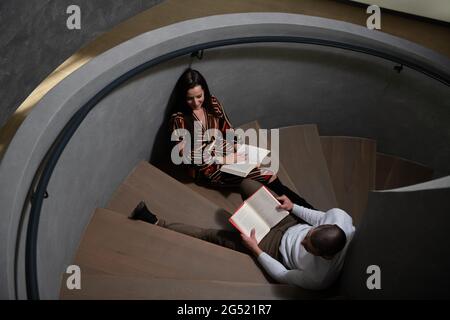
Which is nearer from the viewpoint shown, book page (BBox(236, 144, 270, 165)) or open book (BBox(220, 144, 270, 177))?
open book (BBox(220, 144, 270, 177))

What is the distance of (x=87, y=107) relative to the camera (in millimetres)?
3350

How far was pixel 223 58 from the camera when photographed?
→ 4.38 m

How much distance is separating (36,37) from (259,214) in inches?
82.3

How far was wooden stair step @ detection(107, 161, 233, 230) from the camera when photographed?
425 centimetres

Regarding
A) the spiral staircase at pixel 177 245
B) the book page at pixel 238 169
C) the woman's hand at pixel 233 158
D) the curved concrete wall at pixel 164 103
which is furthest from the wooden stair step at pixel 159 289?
the woman's hand at pixel 233 158

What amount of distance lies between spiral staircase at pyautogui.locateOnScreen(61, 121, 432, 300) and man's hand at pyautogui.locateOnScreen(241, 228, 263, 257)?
0.29ft

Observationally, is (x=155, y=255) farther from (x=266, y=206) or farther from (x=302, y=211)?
(x=302, y=211)

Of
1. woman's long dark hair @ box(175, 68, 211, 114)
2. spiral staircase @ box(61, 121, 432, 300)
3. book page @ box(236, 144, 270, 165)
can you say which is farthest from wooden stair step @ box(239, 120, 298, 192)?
woman's long dark hair @ box(175, 68, 211, 114)

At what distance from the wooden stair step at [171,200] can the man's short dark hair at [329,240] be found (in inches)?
43.1

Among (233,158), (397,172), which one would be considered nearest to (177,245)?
(233,158)

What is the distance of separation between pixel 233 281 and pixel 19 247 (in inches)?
60.2

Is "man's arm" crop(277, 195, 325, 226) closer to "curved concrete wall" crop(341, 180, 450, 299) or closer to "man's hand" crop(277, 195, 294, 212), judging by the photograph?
"man's hand" crop(277, 195, 294, 212)

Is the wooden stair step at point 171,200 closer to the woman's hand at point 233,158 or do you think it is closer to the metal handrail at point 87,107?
the woman's hand at point 233,158
